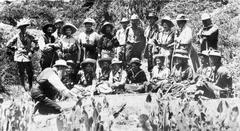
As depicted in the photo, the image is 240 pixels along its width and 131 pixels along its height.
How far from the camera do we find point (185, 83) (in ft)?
24.7

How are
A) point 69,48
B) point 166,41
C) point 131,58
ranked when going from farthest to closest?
point 131,58 < point 69,48 < point 166,41

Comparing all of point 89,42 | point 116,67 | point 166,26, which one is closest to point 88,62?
point 116,67

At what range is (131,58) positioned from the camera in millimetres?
9492

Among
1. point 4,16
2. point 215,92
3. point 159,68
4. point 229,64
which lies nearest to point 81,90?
point 159,68

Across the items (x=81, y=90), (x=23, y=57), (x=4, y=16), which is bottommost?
(x=81, y=90)

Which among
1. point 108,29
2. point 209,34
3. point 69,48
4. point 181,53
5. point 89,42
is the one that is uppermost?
point 108,29

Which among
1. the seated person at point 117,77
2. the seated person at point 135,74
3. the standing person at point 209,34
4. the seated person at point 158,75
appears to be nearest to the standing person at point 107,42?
the seated person at point 117,77

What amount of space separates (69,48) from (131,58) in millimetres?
1369

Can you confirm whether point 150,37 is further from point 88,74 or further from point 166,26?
point 88,74

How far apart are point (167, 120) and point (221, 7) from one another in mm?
10494

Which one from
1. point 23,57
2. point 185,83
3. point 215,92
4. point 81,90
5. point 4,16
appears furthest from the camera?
point 4,16

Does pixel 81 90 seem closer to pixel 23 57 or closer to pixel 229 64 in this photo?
pixel 23 57

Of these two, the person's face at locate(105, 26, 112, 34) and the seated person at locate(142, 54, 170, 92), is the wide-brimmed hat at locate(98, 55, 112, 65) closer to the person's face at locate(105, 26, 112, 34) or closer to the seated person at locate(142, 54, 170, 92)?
the person's face at locate(105, 26, 112, 34)

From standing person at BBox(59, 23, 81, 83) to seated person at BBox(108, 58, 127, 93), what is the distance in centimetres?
87
